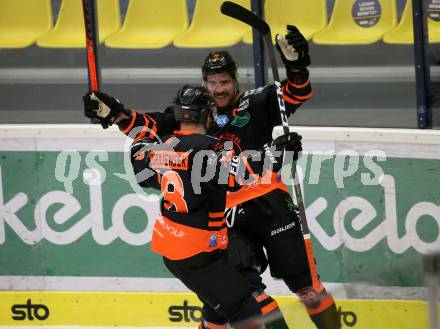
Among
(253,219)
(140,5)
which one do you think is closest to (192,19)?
(140,5)

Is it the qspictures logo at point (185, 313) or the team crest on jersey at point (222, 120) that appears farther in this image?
the qspictures logo at point (185, 313)

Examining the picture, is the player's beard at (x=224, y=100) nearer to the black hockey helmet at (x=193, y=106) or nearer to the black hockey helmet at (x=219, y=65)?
the black hockey helmet at (x=219, y=65)

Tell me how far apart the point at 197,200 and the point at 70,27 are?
2.00 meters

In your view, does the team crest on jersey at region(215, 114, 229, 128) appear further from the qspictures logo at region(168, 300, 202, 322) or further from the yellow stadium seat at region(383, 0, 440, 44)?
the qspictures logo at region(168, 300, 202, 322)

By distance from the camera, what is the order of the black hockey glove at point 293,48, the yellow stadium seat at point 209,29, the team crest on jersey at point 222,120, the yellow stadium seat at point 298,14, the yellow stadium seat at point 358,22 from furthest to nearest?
the yellow stadium seat at point 209,29 < the yellow stadium seat at point 298,14 < the yellow stadium seat at point 358,22 < the team crest on jersey at point 222,120 < the black hockey glove at point 293,48

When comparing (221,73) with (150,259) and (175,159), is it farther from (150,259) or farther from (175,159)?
(150,259)

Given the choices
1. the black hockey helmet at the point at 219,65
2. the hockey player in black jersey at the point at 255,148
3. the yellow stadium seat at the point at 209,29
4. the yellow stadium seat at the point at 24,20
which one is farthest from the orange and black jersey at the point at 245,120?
the yellow stadium seat at the point at 24,20

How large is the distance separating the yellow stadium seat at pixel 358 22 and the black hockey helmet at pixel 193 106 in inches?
53.7

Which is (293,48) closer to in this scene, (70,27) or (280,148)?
(280,148)

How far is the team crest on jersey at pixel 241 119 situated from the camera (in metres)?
4.51

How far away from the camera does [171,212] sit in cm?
420

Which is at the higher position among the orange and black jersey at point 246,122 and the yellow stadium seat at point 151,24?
the yellow stadium seat at point 151,24

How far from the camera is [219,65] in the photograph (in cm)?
447

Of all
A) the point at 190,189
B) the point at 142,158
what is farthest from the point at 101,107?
the point at 190,189
